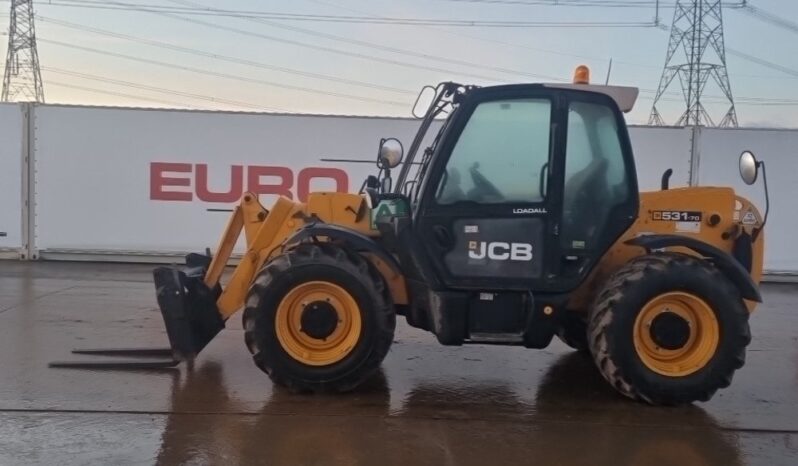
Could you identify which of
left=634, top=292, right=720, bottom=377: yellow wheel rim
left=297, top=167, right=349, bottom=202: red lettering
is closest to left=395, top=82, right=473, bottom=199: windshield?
left=634, top=292, right=720, bottom=377: yellow wheel rim

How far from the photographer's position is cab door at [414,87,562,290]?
5.09 metres

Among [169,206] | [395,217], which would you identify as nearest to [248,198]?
[395,217]

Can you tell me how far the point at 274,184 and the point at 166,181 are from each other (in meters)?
1.80

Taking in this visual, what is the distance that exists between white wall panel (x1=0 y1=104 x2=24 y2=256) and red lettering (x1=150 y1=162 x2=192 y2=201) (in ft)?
7.07

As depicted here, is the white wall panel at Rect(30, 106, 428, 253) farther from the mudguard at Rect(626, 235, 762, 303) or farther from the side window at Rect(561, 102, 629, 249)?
the mudguard at Rect(626, 235, 762, 303)

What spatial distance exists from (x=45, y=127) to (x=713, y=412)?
1091 centimetres

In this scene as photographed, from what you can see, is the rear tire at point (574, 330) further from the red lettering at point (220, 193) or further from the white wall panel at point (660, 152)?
the red lettering at point (220, 193)

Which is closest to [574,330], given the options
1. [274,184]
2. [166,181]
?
[274,184]

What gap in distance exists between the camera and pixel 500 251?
16.9 ft

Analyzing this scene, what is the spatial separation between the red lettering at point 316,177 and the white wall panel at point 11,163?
457 cm

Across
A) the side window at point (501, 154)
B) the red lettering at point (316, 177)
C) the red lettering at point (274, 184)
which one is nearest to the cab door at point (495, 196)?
the side window at point (501, 154)

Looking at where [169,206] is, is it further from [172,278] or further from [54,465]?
[54,465]

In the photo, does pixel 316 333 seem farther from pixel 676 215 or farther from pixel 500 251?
pixel 676 215

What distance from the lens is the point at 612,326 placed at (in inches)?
194
